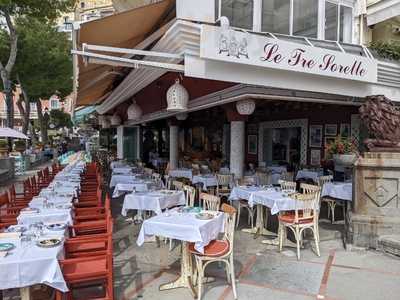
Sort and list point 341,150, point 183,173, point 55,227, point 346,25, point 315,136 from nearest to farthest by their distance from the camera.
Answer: point 55,227
point 341,150
point 346,25
point 183,173
point 315,136

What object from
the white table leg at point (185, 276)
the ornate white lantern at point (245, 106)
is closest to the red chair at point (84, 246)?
the white table leg at point (185, 276)

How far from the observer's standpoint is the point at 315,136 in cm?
1258

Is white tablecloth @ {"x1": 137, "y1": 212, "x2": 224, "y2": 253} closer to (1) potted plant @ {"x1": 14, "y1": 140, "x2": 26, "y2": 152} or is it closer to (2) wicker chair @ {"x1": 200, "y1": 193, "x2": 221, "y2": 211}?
(2) wicker chair @ {"x1": 200, "y1": 193, "x2": 221, "y2": 211}

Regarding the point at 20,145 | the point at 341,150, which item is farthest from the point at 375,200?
the point at 20,145

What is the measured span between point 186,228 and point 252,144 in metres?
11.4

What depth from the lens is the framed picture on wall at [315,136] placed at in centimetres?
1241

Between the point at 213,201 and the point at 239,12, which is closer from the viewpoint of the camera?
the point at 213,201

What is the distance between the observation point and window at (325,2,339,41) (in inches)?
356

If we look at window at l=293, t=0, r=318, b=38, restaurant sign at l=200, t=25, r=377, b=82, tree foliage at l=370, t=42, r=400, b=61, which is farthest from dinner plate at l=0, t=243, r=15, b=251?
tree foliage at l=370, t=42, r=400, b=61

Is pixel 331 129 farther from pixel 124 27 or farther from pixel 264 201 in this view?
pixel 124 27

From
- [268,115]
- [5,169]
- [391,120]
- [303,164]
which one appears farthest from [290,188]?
[5,169]

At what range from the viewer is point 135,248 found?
6.20 metres

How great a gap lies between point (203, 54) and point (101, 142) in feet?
103

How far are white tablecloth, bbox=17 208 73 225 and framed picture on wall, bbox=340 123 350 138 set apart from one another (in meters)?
8.88
